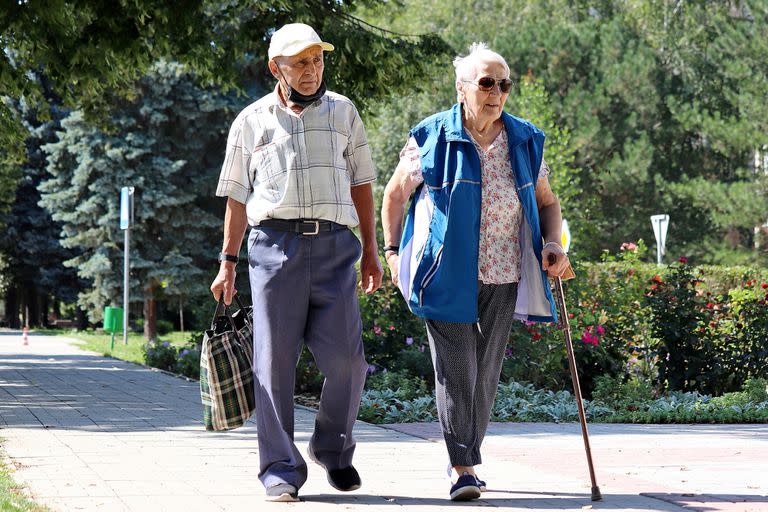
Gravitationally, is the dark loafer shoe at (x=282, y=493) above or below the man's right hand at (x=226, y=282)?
below

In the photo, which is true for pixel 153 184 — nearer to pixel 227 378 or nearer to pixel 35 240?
pixel 35 240

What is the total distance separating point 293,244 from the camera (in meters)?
5.47

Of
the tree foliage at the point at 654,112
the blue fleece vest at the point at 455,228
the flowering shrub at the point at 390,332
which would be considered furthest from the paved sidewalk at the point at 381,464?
the tree foliage at the point at 654,112

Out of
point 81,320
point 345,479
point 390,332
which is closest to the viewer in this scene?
point 345,479

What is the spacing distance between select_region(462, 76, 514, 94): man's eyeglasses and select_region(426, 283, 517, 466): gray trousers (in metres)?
0.88

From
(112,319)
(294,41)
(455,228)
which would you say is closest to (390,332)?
(455,228)

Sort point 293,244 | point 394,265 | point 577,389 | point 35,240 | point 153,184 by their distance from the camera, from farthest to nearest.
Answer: point 35,240
point 153,184
point 394,265
point 577,389
point 293,244

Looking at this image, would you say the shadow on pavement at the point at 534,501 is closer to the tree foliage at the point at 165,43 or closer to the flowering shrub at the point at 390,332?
the flowering shrub at the point at 390,332

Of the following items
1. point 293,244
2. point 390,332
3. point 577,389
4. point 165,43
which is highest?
point 165,43

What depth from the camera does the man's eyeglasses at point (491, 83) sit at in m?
5.49

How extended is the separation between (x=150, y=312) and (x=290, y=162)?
2828cm

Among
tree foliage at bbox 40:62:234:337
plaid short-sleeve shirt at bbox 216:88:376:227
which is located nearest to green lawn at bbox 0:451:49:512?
plaid short-sleeve shirt at bbox 216:88:376:227

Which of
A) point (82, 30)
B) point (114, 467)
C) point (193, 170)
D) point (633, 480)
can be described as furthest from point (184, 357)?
point (193, 170)

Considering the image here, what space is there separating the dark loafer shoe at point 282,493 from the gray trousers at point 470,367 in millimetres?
714
